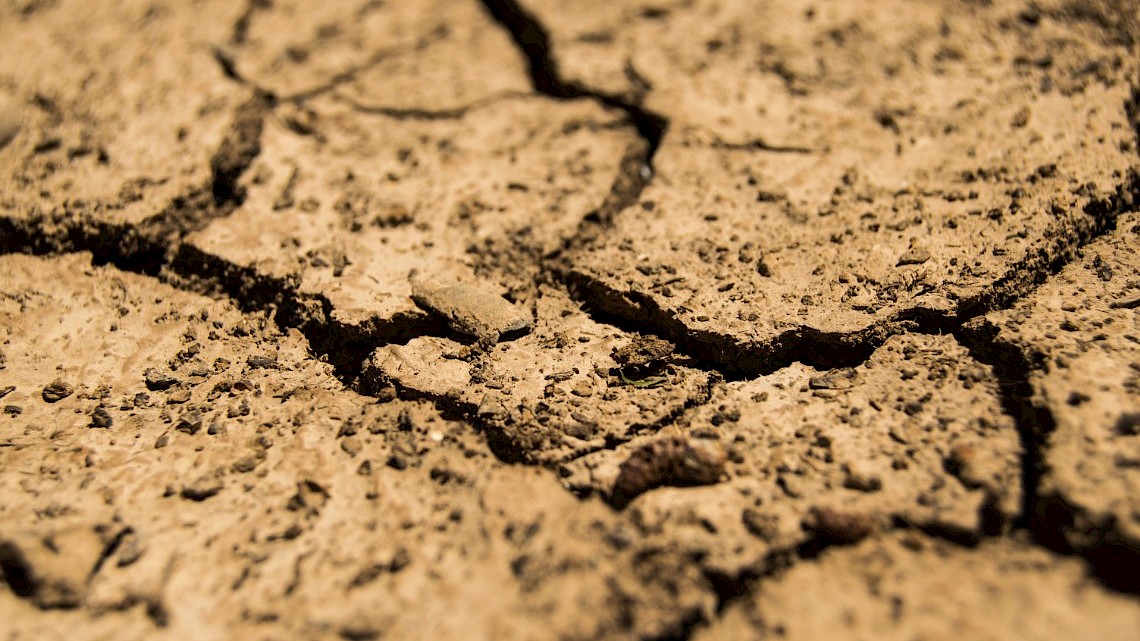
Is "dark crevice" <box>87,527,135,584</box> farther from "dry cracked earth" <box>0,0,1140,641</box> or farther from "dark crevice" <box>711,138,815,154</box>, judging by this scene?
"dark crevice" <box>711,138,815,154</box>

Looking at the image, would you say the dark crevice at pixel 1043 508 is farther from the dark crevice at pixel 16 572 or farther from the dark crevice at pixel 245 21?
the dark crevice at pixel 245 21

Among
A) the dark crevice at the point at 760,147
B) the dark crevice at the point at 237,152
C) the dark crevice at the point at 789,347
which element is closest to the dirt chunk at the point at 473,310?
the dark crevice at the point at 789,347

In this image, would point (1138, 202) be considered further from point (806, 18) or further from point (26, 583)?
point (26, 583)

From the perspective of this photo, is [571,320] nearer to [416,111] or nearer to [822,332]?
[822,332]

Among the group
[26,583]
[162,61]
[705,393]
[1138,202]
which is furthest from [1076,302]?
[162,61]

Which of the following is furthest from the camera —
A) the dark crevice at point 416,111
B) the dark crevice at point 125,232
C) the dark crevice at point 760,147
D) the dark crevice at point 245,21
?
the dark crevice at point 245,21

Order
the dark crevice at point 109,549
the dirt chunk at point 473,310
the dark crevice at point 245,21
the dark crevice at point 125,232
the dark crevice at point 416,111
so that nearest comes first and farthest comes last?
1. the dark crevice at point 109,549
2. the dirt chunk at point 473,310
3. the dark crevice at point 125,232
4. the dark crevice at point 416,111
5. the dark crevice at point 245,21

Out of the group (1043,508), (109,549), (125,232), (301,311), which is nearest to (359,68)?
(125,232)

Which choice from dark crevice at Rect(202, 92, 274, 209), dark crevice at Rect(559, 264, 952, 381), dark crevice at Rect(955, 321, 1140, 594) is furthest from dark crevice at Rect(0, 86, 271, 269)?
dark crevice at Rect(955, 321, 1140, 594)
